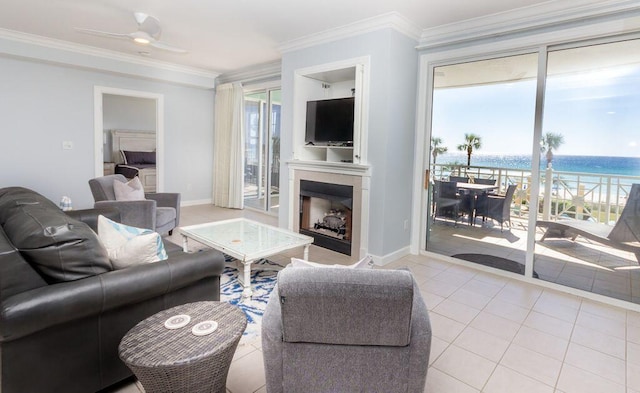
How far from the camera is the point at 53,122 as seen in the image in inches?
206

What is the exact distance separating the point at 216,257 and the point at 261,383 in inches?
29.2

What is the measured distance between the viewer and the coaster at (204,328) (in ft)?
4.92

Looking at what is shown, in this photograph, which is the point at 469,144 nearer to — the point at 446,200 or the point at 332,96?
the point at 446,200

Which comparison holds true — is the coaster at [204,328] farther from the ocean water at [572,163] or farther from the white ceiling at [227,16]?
the ocean water at [572,163]

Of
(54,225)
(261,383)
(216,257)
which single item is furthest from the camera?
(216,257)

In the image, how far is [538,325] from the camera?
263 cm

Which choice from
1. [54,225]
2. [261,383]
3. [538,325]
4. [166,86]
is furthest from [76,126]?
[538,325]

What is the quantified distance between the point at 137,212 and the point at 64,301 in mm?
2717

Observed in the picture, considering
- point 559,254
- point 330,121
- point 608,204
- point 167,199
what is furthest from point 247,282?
point 608,204

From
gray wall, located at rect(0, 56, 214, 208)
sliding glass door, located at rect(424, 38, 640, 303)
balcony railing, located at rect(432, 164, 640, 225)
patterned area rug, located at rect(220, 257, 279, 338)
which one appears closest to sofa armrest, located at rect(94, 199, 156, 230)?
patterned area rug, located at rect(220, 257, 279, 338)

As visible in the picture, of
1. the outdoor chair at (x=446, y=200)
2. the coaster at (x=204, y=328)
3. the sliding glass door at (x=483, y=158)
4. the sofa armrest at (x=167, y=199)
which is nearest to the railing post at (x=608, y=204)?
the sliding glass door at (x=483, y=158)

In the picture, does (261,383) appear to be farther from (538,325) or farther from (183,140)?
(183,140)

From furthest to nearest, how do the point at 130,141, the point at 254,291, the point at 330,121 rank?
the point at 130,141, the point at 330,121, the point at 254,291

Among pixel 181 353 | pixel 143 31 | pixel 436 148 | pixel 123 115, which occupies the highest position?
pixel 143 31
